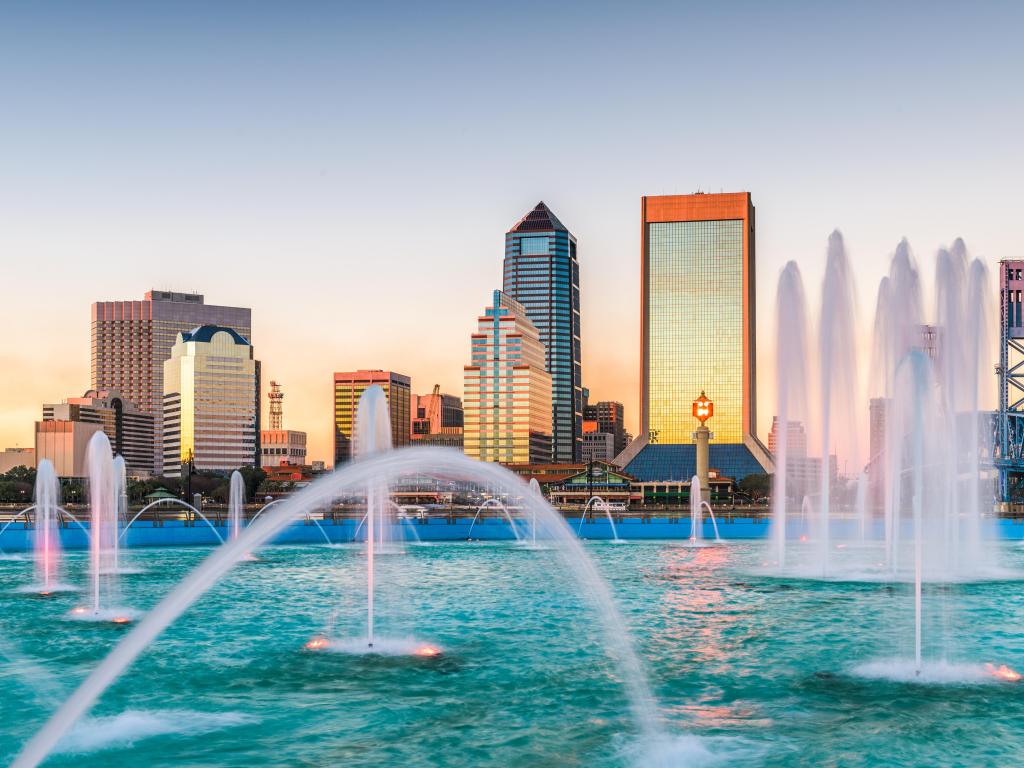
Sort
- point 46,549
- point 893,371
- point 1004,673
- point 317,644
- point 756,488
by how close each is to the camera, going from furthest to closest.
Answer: point 756,488
point 46,549
point 893,371
point 317,644
point 1004,673

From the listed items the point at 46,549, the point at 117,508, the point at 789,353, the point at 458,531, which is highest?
the point at 789,353

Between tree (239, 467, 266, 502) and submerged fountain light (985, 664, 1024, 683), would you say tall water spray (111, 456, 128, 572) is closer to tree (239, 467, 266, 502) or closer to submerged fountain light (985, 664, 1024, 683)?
submerged fountain light (985, 664, 1024, 683)

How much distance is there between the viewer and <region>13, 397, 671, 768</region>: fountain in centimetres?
1293

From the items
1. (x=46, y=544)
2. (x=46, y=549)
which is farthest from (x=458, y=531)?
(x=46, y=544)

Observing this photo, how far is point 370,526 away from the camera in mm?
22453

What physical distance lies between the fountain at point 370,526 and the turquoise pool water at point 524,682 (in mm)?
464

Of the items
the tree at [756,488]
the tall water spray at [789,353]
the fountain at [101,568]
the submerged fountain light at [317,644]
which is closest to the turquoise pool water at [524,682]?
the submerged fountain light at [317,644]

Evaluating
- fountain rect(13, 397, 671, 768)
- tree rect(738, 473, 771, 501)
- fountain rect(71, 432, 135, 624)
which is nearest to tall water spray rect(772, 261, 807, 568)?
fountain rect(13, 397, 671, 768)

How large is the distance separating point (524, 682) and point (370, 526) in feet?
Answer: 14.9

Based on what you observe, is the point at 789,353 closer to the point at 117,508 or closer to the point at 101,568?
the point at 101,568

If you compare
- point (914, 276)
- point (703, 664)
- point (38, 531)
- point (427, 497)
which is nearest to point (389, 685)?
point (703, 664)

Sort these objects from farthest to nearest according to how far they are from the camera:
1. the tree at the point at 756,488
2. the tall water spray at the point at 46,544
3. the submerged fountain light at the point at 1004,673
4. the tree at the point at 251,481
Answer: the tree at the point at 756,488 < the tree at the point at 251,481 < the tall water spray at the point at 46,544 < the submerged fountain light at the point at 1004,673

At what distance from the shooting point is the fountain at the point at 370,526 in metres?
12.9

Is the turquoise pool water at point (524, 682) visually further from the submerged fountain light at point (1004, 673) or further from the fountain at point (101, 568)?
the fountain at point (101, 568)
